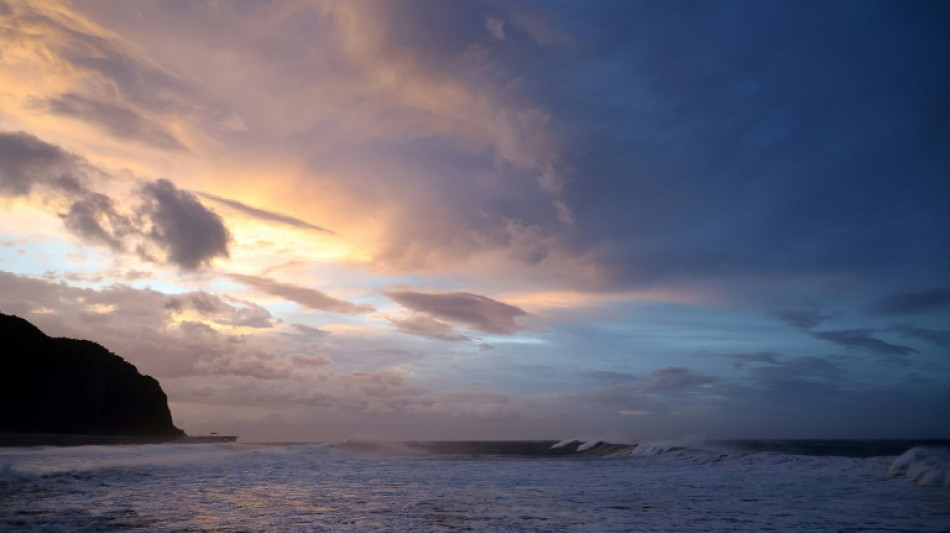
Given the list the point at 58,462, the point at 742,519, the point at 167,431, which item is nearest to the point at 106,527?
the point at 742,519

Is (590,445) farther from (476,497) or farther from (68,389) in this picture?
(68,389)

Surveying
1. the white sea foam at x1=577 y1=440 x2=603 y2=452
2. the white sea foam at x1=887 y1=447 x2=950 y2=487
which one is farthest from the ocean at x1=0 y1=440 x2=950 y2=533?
the white sea foam at x1=577 y1=440 x2=603 y2=452

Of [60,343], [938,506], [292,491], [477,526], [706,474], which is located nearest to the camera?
[477,526]

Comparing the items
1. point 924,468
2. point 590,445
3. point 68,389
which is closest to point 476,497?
point 924,468

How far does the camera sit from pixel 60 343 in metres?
81.4

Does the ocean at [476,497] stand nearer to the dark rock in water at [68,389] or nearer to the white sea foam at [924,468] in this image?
the white sea foam at [924,468]

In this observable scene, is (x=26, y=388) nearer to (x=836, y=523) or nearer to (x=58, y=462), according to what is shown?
(x=58, y=462)

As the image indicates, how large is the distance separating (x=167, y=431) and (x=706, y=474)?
102650mm

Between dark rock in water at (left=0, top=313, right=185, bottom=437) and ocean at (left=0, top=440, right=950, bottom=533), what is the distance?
51169mm

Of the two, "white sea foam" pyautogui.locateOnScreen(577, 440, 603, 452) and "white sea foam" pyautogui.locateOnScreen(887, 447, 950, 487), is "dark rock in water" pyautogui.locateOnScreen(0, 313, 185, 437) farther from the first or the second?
"white sea foam" pyautogui.locateOnScreen(887, 447, 950, 487)

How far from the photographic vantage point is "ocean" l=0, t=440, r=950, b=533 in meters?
13.4

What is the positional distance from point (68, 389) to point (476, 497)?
80891 millimetres

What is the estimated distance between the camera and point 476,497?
60.7 ft

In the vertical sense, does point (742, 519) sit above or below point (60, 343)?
below
